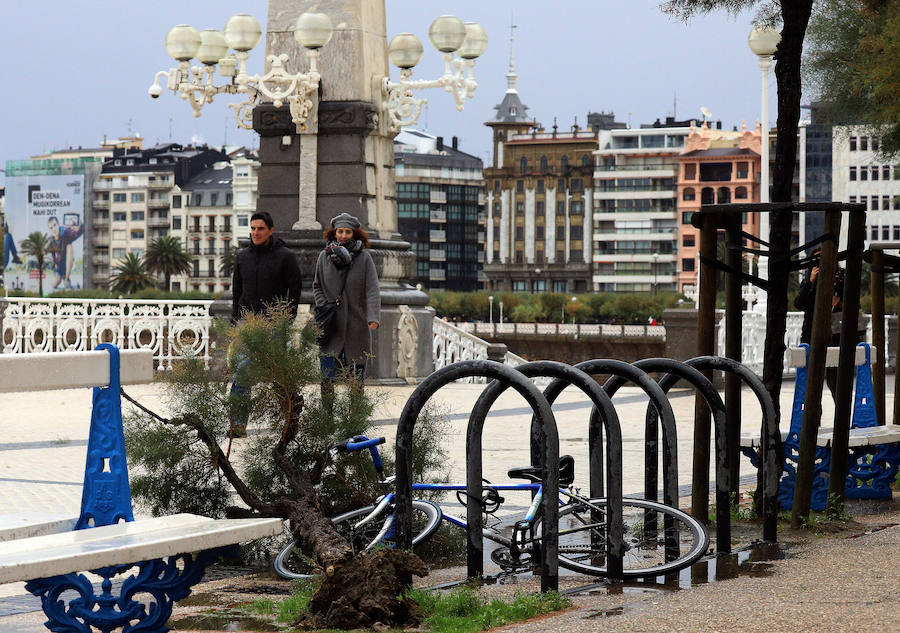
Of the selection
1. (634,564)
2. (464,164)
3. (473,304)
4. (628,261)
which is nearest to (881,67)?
(634,564)

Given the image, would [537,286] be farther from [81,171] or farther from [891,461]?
[891,461]

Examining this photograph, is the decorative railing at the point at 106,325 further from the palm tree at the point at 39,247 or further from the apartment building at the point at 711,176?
the palm tree at the point at 39,247

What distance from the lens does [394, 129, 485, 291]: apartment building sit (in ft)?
568

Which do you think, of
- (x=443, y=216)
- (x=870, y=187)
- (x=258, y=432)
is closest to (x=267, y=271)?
(x=258, y=432)

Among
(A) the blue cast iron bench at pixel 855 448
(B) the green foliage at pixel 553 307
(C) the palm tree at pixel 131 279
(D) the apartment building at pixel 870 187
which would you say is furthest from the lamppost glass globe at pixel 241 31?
(C) the palm tree at pixel 131 279

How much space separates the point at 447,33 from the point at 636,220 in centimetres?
14229

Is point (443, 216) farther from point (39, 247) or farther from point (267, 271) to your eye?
point (267, 271)

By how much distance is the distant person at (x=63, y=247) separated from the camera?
182 meters

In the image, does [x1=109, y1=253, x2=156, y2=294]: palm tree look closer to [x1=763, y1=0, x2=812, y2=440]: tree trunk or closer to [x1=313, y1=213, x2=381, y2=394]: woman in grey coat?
[x1=313, y1=213, x2=381, y2=394]: woman in grey coat

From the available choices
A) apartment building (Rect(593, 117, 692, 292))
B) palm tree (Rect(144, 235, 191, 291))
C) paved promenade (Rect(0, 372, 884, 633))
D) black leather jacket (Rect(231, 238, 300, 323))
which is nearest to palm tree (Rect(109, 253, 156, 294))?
palm tree (Rect(144, 235, 191, 291))

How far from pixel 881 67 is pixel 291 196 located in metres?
11.2

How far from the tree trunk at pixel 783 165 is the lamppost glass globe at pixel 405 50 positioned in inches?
489

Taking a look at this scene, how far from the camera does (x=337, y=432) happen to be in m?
7.57

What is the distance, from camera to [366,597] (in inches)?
225
